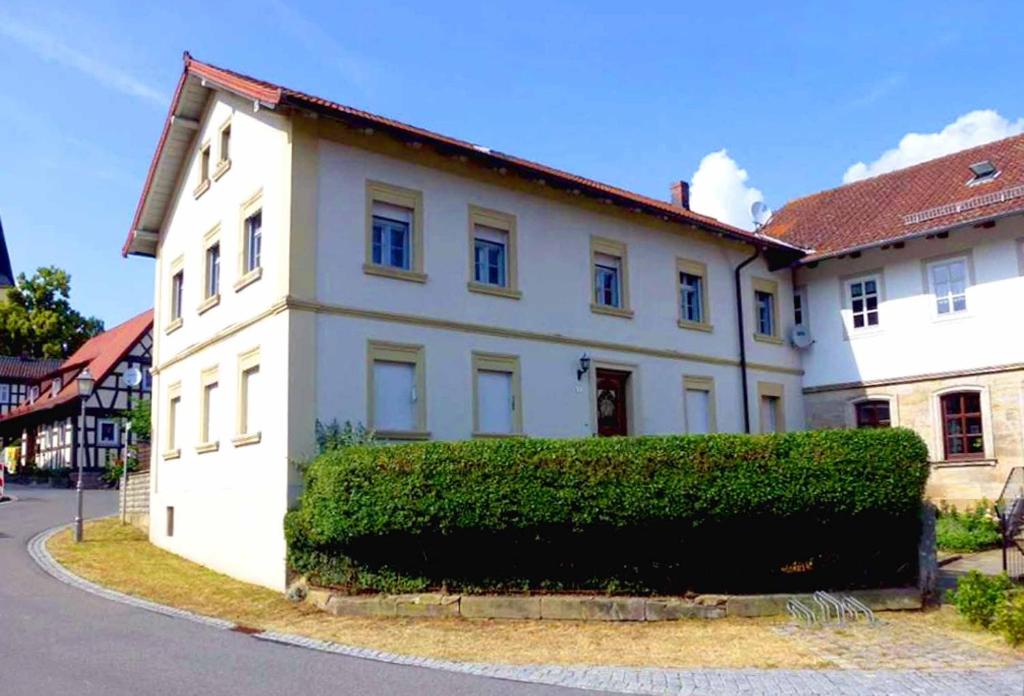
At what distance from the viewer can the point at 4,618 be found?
37.3ft

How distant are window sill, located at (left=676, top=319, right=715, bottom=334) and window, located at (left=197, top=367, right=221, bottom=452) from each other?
10.2 m

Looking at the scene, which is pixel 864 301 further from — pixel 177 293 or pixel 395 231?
pixel 177 293

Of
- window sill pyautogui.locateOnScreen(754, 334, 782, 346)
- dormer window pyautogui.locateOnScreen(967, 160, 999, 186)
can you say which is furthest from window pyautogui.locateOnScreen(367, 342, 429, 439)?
dormer window pyautogui.locateOnScreen(967, 160, 999, 186)

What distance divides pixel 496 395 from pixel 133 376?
24.1m

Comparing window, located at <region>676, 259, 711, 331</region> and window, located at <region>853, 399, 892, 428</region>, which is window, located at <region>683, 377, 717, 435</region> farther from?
window, located at <region>853, 399, 892, 428</region>

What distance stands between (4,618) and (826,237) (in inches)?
805

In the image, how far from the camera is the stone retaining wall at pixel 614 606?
11680mm

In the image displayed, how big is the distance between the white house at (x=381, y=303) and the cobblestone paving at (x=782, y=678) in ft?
19.3

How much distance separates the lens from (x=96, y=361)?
43.2m

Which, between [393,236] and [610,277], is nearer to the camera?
[393,236]

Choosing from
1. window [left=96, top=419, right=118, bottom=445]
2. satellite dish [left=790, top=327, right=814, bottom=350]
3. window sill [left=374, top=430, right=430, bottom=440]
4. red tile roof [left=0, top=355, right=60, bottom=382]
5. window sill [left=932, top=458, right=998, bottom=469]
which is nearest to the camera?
window sill [left=374, top=430, right=430, bottom=440]

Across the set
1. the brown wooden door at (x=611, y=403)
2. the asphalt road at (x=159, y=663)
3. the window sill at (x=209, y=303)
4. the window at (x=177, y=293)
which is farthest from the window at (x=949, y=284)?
the window at (x=177, y=293)

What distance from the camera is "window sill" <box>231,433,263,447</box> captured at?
15352 mm

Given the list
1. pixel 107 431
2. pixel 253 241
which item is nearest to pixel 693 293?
pixel 253 241
